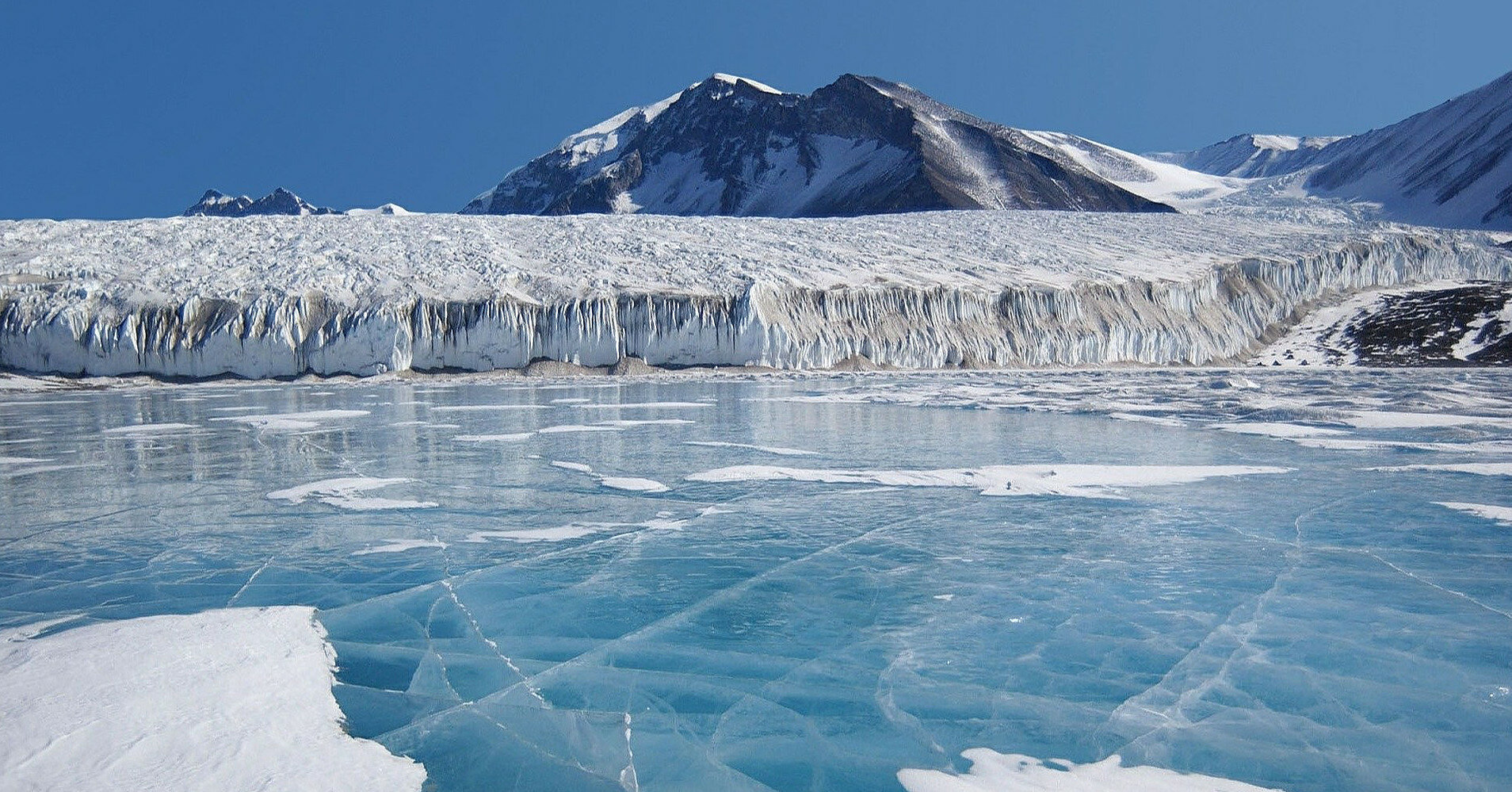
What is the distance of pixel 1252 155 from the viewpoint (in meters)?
122

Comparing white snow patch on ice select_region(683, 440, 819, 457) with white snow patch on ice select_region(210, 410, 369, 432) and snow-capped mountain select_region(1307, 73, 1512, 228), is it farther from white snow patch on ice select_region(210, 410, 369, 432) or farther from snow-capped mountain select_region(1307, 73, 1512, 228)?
snow-capped mountain select_region(1307, 73, 1512, 228)

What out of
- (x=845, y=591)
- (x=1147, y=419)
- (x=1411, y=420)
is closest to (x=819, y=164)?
(x=1147, y=419)

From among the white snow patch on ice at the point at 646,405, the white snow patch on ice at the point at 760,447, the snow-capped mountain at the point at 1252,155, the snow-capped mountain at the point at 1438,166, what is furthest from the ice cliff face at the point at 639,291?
the snow-capped mountain at the point at 1252,155

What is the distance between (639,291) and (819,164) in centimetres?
8076

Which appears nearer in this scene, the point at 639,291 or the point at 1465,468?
the point at 1465,468

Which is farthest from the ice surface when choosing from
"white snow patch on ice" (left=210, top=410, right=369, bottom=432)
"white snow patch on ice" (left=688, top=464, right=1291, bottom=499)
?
"white snow patch on ice" (left=210, top=410, right=369, bottom=432)

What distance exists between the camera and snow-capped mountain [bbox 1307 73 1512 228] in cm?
A: 6059

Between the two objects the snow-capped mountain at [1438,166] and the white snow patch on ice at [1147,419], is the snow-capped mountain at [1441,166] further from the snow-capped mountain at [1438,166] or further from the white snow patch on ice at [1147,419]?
the white snow patch on ice at [1147,419]

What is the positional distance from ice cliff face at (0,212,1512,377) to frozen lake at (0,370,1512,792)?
54.0 ft

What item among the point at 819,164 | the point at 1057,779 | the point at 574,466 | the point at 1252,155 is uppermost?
the point at 1252,155

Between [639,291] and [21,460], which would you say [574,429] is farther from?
[639,291]

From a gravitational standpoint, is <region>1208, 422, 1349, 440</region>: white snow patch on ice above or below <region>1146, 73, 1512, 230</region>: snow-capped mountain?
below

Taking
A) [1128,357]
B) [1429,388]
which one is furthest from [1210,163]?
[1429,388]

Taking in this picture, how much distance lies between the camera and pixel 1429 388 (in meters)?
20.0
